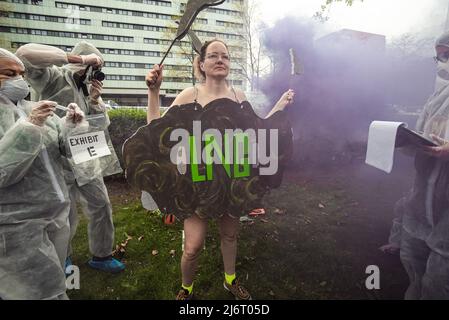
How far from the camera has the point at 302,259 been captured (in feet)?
10.0

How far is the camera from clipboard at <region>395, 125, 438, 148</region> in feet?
5.74

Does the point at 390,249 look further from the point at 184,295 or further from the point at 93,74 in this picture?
the point at 93,74

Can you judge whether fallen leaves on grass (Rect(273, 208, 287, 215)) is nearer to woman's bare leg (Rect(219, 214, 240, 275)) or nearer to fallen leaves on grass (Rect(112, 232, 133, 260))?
woman's bare leg (Rect(219, 214, 240, 275))

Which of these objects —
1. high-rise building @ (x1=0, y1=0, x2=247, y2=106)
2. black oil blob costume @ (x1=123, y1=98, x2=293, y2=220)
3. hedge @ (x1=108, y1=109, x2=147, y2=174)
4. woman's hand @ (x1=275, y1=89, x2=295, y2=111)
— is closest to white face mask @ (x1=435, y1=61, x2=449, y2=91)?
woman's hand @ (x1=275, y1=89, x2=295, y2=111)

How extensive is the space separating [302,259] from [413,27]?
4.94 m

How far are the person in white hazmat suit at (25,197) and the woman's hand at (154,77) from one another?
673 millimetres

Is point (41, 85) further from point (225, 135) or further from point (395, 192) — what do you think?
point (395, 192)

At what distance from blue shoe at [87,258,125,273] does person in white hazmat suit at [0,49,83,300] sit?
3.42 ft

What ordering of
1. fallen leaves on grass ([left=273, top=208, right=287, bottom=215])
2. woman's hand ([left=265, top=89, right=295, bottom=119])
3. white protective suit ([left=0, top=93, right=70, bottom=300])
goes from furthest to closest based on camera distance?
fallen leaves on grass ([left=273, top=208, right=287, bottom=215]), woman's hand ([left=265, top=89, right=295, bottom=119]), white protective suit ([left=0, top=93, right=70, bottom=300])

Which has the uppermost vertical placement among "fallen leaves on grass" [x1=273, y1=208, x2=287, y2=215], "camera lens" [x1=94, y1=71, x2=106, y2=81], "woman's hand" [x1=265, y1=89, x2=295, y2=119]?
"camera lens" [x1=94, y1=71, x2=106, y2=81]

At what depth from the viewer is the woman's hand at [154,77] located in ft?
6.61

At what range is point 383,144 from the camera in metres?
1.85

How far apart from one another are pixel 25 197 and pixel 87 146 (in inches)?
22.1
